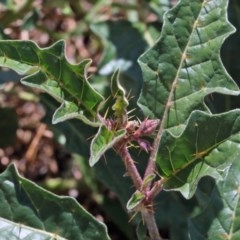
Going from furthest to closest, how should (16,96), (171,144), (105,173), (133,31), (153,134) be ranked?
(16,96), (133,31), (105,173), (153,134), (171,144)

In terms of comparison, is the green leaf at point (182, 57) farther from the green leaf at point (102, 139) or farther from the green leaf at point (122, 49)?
the green leaf at point (122, 49)

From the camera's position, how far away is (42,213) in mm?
1368

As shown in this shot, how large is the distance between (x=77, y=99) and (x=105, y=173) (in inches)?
23.5

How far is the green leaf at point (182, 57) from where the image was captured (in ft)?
4.67

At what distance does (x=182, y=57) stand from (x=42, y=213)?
1.28 ft

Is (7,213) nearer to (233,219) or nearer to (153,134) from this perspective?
(153,134)

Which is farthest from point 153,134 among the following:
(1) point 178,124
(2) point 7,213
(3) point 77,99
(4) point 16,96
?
(4) point 16,96

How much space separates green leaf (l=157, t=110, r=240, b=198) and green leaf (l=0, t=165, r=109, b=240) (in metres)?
0.17

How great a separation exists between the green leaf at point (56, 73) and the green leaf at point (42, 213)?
17cm

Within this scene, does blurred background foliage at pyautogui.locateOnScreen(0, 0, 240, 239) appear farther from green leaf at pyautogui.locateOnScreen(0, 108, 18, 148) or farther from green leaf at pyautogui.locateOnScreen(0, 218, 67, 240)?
green leaf at pyautogui.locateOnScreen(0, 218, 67, 240)

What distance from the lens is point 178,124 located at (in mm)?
1411

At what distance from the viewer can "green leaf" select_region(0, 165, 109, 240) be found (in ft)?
4.44

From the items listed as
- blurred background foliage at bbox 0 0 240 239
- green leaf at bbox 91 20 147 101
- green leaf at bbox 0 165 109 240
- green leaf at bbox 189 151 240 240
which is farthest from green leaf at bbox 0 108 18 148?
green leaf at bbox 189 151 240 240

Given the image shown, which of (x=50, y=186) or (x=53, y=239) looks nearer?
(x=53, y=239)
